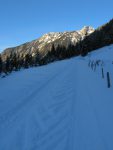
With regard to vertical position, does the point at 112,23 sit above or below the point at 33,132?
above

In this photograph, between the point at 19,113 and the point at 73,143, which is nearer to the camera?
the point at 73,143

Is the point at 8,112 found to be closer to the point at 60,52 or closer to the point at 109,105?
the point at 109,105

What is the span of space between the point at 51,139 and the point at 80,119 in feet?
5.82

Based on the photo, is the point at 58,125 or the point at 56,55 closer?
the point at 58,125

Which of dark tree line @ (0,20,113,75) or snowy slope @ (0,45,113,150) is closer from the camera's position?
snowy slope @ (0,45,113,150)

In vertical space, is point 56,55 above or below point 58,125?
below

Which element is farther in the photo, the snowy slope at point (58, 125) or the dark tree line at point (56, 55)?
the dark tree line at point (56, 55)

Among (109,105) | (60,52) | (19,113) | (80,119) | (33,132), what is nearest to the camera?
(33,132)

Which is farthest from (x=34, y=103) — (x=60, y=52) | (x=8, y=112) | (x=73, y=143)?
(x=60, y=52)

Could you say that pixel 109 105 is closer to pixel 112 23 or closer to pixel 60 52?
pixel 60 52

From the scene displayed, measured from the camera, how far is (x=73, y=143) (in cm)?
563

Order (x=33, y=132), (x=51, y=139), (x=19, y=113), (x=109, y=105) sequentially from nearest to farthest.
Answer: (x=51, y=139)
(x=33, y=132)
(x=19, y=113)
(x=109, y=105)

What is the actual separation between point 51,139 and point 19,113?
10.0ft

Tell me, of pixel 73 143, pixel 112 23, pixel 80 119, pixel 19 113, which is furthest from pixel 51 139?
pixel 112 23
